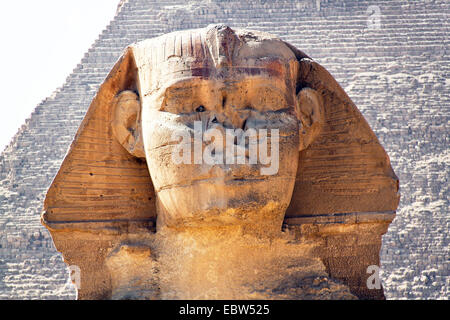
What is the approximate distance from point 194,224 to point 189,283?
288mm

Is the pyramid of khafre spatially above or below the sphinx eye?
below

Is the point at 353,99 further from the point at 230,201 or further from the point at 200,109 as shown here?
the point at 230,201

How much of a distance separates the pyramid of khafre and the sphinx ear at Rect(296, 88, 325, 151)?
58.2 meters

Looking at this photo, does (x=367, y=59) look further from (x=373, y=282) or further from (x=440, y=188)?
(x=373, y=282)

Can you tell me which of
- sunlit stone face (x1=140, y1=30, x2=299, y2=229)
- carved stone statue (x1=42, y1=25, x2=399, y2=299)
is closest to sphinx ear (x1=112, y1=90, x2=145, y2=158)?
carved stone statue (x1=42, y1=25, x2=399, y2=299)

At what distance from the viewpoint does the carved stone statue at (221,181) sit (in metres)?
5.81

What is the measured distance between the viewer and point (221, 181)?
573 cm

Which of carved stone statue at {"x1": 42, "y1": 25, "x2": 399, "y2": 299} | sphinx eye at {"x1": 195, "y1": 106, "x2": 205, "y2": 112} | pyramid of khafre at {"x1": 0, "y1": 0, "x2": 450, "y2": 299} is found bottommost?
pyramid of khafre at {"x1": 0, "y1": 0, "x2": 450, "y2": 299}

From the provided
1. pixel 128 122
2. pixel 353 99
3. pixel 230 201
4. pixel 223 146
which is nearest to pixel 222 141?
pixel 223 146

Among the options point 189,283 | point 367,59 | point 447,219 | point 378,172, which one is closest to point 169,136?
point 189,283

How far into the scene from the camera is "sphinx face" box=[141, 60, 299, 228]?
575cm

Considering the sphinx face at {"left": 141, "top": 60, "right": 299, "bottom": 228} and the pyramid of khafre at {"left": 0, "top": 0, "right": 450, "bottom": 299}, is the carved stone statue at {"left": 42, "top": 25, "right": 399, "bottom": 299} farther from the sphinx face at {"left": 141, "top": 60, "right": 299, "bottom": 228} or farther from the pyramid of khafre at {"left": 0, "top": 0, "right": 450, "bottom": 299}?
the pyramid of khafre at {"left": 0, "top": 0, "right": 450, "bottom": 299}

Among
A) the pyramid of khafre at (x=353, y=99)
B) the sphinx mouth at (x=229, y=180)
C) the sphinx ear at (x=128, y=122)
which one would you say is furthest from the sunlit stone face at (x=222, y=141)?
the pyramid of khafre at (x=353, y=99)

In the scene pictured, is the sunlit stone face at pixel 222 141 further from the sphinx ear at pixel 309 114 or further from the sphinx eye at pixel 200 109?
the sphinx ear at pixel 309 114
